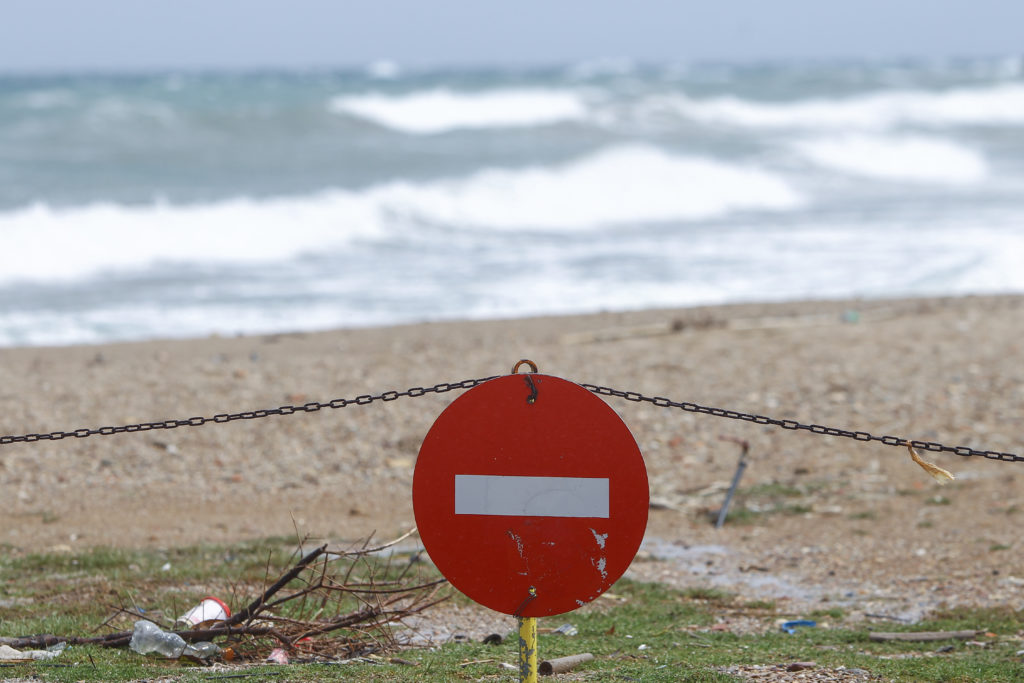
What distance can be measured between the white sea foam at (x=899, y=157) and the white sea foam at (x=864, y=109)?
16.2 ft

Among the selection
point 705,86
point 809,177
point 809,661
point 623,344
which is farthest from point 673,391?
point 705,86

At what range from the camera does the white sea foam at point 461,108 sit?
41719 millimetres

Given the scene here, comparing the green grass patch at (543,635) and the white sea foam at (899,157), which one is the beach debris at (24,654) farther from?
the white sea foam at (899,157)

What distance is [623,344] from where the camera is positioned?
12.6 metres

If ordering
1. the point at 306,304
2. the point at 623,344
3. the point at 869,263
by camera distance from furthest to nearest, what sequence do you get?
the point at 869,263 < the point at 306,304 < the point at 623,344

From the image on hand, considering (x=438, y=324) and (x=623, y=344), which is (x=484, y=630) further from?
(x=438, y=324)

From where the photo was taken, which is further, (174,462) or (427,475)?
(174,462)

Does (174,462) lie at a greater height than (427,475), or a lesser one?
lesser

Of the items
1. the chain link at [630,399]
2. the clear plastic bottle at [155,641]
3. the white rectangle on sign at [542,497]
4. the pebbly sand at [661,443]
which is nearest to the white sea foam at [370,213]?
the pebbly sand at [661,443]

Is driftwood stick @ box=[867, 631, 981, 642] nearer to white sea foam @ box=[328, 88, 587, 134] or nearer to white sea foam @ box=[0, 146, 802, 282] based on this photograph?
white sea foam @ box=[0, 146, 802, 282]

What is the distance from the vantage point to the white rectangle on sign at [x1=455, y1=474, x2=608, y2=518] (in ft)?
11.2

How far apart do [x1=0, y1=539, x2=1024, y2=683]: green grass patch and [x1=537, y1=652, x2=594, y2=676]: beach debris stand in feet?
0.15

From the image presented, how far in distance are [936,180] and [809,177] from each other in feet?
13.0

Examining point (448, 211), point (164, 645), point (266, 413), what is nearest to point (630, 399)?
point (266, 413)
